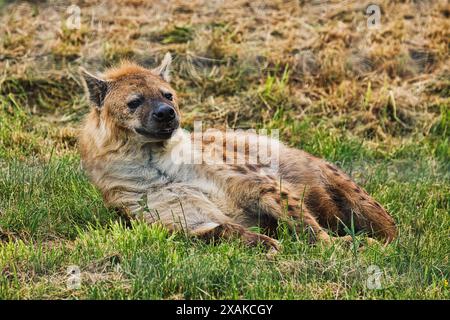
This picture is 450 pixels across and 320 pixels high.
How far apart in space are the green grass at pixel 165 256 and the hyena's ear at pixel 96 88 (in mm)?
584

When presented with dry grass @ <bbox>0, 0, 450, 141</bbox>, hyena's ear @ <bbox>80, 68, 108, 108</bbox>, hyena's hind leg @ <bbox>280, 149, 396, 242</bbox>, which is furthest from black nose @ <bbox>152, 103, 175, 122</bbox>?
dry grass @ <bbox>0, 0, 450, 141</bbox>

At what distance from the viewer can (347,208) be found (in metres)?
6.36

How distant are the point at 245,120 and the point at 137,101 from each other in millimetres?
2517

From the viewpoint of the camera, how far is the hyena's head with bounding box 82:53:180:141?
19.4ft

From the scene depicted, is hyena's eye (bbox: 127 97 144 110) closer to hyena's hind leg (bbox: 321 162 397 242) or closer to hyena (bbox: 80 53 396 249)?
hyena (bbox: 80 53 396 249)

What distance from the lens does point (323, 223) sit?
627 cm

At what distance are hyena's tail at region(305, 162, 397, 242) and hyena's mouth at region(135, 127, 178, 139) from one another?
1.02m

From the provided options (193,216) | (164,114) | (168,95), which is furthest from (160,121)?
(193,216)

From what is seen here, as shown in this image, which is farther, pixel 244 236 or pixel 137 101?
pixel 137 101

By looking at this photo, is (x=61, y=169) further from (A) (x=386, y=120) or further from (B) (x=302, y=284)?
(A) (x=386, y=120)

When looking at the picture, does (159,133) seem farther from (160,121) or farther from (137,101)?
(137,101)

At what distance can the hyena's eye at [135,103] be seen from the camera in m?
6.06

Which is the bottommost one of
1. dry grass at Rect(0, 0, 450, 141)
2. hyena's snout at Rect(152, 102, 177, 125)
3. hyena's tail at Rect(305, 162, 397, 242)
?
hyena's tail at Rect(305, 162, 397, 242)
